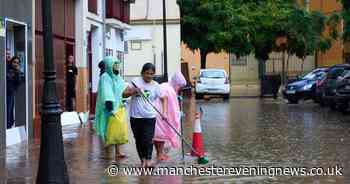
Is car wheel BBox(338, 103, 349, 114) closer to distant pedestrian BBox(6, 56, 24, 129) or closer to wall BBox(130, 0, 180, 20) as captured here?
distant pedestrian BBox(6, 56, 24, 129)

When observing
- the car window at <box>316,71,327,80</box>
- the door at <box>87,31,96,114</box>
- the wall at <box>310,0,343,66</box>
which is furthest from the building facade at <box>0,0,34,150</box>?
the wall at <box>310,0,343,66</box>

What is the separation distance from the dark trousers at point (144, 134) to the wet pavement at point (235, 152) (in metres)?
0.69

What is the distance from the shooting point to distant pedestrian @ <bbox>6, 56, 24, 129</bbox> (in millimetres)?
16977

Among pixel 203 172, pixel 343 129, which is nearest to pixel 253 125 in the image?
pixel 343 129

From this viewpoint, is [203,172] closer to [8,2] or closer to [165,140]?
→ [165,140]

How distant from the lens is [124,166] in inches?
526

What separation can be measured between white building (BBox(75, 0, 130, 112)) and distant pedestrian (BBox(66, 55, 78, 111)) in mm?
1377

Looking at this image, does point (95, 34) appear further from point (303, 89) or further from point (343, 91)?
point (303, 89)

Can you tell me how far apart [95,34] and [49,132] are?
1797cm

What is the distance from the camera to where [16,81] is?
17.3 m

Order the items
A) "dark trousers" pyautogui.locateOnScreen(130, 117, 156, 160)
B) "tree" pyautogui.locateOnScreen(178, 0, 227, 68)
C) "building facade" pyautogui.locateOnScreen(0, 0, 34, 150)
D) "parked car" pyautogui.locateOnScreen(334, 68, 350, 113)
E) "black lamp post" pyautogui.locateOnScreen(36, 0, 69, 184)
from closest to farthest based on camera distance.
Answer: "black lamp post" pyautogui.locateOnScreen(36, 0, 69, 184)
"dark trousers" pyautogui.locateOnScreen(130, 117, 156, 160)
"building facade" pyautogui.locateOnScreen(0, 0, 34, 150)
"parked car" pyautogui.locateOnScreen(334, 68, 350, 113)
"tree" pyautogui.locateOnScreen(178, 0, 227, 68)

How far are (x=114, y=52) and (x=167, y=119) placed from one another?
19.1m

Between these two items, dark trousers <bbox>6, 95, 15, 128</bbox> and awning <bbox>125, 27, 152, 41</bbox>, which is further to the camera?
awning <bbox>125, 27, 152, 41</bbox>

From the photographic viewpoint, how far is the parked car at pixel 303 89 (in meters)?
36.3
